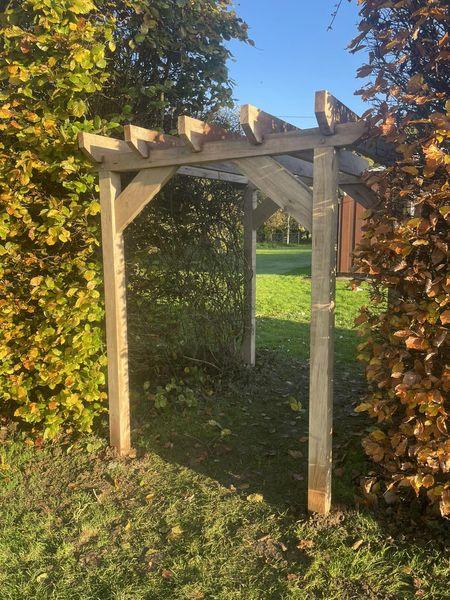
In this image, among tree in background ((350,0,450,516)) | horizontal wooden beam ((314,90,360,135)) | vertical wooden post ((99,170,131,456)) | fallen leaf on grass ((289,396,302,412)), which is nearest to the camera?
tree in background ((350,0,450,516))

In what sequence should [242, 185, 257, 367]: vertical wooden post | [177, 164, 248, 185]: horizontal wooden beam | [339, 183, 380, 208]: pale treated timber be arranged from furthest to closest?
[242, 185, 257, 367]: vertical wooden post → [177, 164, 248, 185]: horizontal wooden beam → [339, 183, 380, 208]: pale treated timber

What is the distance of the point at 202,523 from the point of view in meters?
3.11

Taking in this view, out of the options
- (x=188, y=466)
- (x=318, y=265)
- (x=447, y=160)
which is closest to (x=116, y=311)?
(x=188, y=466)

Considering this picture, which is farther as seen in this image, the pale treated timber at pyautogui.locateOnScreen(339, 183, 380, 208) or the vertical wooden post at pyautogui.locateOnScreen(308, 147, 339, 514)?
the pale treated timber at pyautogui.locateOnScreen(339, 183, 380, 208)

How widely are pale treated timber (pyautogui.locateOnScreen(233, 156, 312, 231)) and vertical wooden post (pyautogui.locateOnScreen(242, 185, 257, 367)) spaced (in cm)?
274

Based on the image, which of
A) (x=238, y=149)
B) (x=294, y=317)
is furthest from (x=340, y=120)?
(x=294, y=317)

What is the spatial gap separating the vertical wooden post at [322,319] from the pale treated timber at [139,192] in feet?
3.74

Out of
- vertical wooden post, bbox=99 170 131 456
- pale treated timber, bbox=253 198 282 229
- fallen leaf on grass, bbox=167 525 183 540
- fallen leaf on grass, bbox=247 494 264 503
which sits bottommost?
fallen leaf on grass, bbox=167 525 183 540

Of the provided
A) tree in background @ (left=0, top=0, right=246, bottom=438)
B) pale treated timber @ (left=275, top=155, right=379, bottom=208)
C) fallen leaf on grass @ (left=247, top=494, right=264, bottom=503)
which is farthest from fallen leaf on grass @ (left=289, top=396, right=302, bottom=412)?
pale treated timber @ (left=275, top=155, right=379, bottom=208)

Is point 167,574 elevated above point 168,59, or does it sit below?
below

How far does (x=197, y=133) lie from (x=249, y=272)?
2.88 meters

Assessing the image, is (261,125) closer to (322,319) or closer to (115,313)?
(322,319)

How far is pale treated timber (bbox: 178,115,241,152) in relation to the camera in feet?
9.98

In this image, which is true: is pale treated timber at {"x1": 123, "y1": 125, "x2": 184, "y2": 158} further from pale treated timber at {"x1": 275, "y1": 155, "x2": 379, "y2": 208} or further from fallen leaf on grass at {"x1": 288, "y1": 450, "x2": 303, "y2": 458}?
fallen leaf on grass at {"x1": 288, "y1": 450, "x2": 303, "y2": 458}
